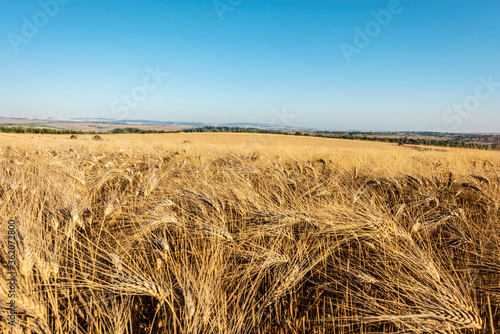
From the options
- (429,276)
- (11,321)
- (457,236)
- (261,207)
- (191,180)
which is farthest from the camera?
(191,180)

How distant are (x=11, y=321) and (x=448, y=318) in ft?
5.56

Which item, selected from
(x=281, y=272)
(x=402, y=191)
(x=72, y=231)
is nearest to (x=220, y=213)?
(x=281, y=272)

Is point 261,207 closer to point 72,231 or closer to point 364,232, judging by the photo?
point 364,232

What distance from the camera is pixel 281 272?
1373 millimetres

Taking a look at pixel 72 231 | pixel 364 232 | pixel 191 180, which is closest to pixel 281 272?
pixel 364 232

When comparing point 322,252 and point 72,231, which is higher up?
point 72,231

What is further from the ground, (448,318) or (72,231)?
(72,231)

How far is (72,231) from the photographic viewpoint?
4.68 ft

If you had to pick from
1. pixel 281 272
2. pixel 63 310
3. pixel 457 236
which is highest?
pixel 457 236

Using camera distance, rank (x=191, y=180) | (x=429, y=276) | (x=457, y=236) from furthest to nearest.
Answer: (x=191, y=180)
(x=457, y=236)
(x=429, y=276)

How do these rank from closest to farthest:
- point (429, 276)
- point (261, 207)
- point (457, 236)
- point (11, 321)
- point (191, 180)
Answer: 1. point (11, 321)
2. point (429, 276)
3. point (457, 236)
4. point (261, 207)
5. point (191, 180)

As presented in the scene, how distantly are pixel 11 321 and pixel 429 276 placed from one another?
1791 mm

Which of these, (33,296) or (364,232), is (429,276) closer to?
(364,232)

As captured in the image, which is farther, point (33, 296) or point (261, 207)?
point (261, 207)
